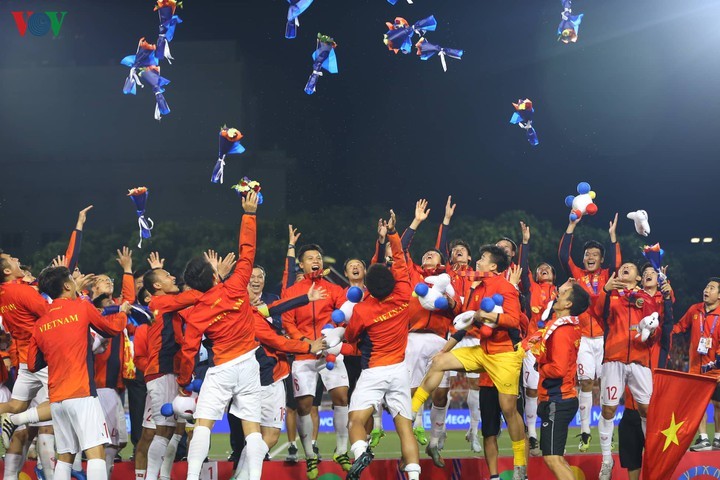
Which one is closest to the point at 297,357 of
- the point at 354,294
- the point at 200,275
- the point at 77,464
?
the point at 354,294

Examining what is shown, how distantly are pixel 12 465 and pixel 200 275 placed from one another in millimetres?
2612

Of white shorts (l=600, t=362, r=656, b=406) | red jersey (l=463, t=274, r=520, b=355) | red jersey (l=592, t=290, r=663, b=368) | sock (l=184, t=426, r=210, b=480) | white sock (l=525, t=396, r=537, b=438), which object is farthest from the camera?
white sock (l=525, t=396, r=537, b=438)

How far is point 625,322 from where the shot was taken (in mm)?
9953

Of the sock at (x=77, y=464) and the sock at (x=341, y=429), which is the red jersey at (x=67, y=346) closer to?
the sock at (x=77, y=464)

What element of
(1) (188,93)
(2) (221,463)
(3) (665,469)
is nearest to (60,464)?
(2) (221,463)

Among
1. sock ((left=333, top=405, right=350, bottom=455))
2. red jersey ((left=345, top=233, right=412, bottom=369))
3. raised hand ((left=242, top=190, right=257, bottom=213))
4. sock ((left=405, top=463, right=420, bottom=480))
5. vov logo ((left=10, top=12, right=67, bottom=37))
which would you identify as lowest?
sock ((left=405, top=463, right=420, bottom=480))

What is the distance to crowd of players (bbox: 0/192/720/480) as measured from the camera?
7.46 meters

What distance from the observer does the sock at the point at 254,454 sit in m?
7.36

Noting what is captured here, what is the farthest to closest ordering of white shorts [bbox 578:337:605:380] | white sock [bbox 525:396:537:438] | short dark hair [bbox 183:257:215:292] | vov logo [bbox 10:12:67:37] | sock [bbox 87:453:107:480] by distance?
vov logo [bbox 10:12:67:37]
white shorts [bbox 578:337:605:380]
white sock [bbox 525:396:537:438]
short dark hair [bbox 183:257:215:292]
sock [bbox 87:453:107:480]

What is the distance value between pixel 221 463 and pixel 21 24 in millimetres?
19954

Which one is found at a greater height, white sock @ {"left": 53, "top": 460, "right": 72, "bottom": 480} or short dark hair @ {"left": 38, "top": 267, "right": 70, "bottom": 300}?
short dark hair @ {"left": 38, "top": 267, "right": 70, "bottom": 300}

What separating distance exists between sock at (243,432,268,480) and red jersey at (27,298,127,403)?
1.38 m

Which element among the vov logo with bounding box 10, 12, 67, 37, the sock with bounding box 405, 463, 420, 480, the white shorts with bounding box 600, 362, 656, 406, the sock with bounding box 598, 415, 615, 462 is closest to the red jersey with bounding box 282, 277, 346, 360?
the sock with bounding box 405, 463, 420, 480

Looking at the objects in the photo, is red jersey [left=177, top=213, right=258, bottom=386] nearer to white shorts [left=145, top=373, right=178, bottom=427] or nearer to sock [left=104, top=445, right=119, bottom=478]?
white shorts [left=145, top=373, right=178, bottom=427]
